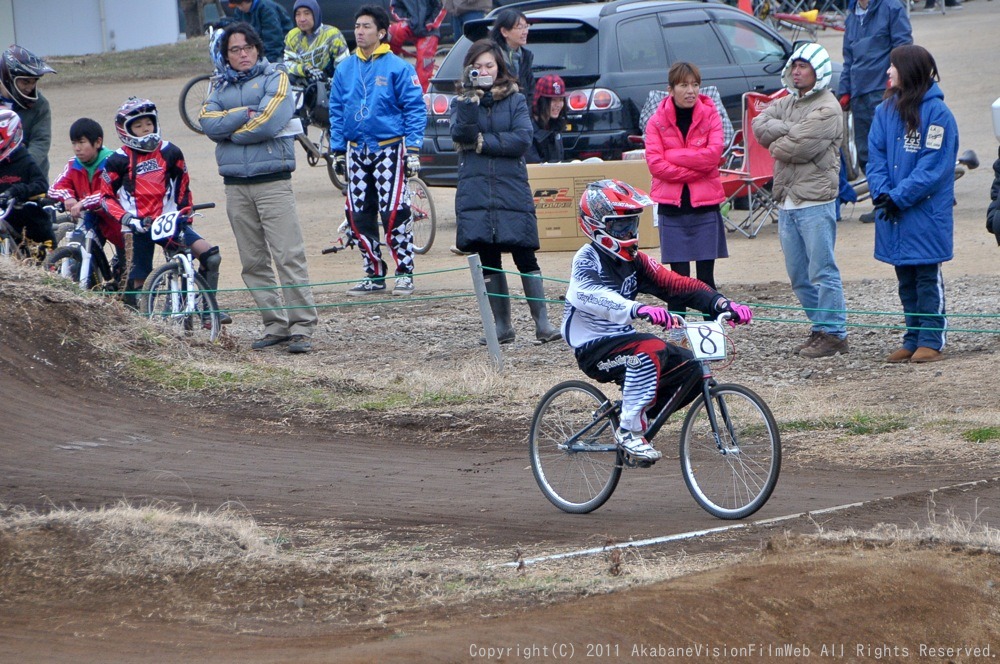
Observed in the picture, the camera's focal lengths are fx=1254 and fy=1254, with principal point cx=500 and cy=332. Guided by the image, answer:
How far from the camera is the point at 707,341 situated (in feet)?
20.7

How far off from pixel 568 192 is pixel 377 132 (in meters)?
2.48

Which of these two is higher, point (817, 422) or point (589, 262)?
point (589, 262)

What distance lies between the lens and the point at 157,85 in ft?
91.7

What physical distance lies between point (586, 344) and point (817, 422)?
2.39 m

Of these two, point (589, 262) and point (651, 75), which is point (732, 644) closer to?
point (589, 262)

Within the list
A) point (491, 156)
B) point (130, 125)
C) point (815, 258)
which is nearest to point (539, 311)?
point (491, 156)

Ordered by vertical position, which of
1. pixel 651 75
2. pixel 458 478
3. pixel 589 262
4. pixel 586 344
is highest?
pixel 651 75

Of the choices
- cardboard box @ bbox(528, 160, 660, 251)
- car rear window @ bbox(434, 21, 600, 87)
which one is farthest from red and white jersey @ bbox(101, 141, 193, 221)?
car rear window @ bbox(434, 21, 600, 87)

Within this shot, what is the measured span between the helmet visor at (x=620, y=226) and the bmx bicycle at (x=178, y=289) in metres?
5.03

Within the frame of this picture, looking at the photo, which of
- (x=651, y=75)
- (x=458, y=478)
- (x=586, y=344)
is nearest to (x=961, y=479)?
(x=586, y=344)

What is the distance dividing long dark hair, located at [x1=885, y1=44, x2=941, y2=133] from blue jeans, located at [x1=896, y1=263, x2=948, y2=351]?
3.46 ft

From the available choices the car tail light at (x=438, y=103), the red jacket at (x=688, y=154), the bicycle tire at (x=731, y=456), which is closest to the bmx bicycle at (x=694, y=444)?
the bicycle tire at (x=731, y=456)

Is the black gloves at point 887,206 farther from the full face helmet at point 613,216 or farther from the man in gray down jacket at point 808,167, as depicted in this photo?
the full face helmet at point 613,216

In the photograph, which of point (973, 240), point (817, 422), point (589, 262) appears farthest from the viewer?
point (973, 240)
